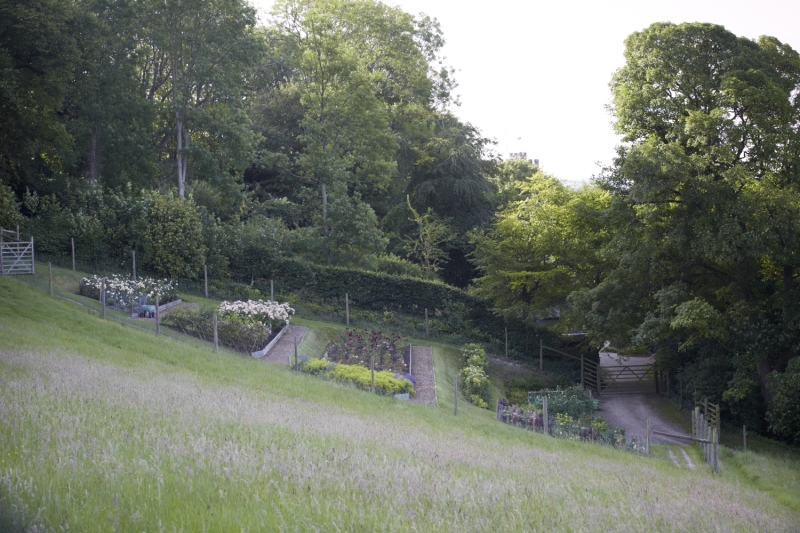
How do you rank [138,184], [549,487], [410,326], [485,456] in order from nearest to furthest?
[549,487], [485,456], [410,326], [138,184]

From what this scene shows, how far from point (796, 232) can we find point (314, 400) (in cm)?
1659

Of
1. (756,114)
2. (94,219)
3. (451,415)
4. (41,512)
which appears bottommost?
(451,415)

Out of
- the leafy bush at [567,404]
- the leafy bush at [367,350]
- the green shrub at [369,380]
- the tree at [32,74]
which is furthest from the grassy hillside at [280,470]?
the tree at [32,74]

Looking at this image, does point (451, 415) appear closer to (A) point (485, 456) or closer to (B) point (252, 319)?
(A) point (485, 456)

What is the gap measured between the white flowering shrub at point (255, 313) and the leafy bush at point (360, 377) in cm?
445

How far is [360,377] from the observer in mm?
22703

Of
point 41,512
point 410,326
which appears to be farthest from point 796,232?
point 41,512

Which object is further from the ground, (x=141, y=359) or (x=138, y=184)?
(x=138, y=184)

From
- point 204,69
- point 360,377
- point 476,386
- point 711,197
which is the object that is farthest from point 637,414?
point 204,69

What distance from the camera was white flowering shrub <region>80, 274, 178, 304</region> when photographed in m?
29.6

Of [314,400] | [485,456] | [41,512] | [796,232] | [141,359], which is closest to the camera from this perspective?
[41,512]

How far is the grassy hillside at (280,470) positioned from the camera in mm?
6188

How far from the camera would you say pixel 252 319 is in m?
28.2

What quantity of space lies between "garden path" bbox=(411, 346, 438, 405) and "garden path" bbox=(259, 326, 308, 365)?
461cm
